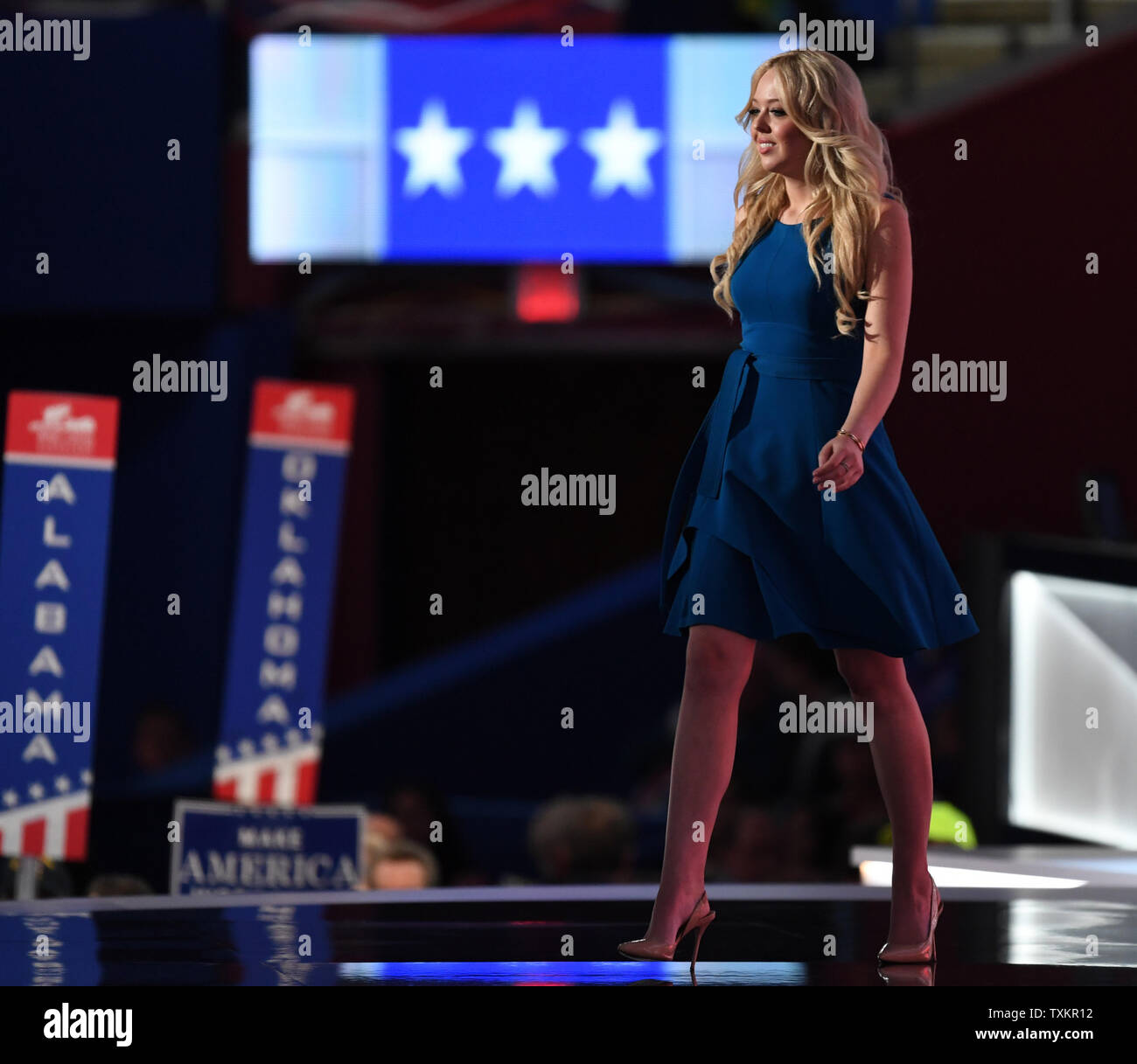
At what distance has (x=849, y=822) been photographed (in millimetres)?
6387

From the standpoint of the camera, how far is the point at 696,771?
2838mm

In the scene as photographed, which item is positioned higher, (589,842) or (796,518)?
(796,518)

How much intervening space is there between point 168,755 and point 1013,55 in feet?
17.0

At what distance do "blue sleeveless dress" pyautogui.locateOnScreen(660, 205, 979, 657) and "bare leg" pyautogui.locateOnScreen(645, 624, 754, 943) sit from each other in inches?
2.7

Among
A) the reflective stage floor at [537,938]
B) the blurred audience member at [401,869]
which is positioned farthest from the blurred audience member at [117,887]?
the blurred audience member at [401,869]

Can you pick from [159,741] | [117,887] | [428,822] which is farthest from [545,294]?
[117,887]

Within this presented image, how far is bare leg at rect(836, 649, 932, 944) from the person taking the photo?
9.21ft

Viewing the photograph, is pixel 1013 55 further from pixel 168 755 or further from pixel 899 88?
pixel 168 755

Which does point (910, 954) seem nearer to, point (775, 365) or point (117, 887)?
point (775, 365)

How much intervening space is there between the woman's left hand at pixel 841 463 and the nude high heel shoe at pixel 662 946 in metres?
0.66

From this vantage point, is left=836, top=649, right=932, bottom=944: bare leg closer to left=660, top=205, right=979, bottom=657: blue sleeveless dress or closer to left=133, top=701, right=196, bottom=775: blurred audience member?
left=660, top=205, right=979, bottom=657: blue sleeveless dress

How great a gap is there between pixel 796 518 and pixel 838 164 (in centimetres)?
54

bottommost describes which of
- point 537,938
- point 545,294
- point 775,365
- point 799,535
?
point 537,938
